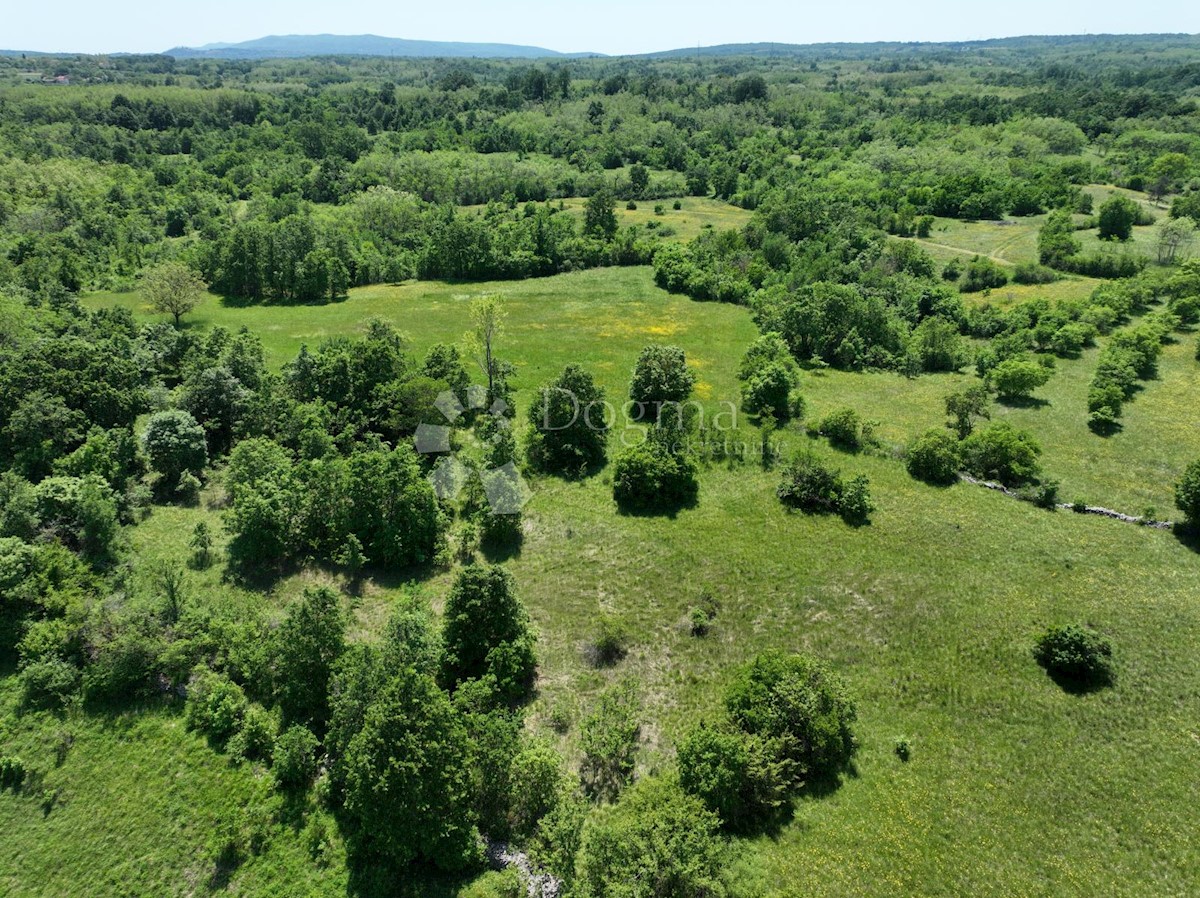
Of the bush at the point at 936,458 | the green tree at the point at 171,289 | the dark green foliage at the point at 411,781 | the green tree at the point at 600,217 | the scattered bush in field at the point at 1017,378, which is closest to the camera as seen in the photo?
the dark green foliage at the point at 411,781

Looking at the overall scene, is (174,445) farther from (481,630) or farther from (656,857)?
(656,857)

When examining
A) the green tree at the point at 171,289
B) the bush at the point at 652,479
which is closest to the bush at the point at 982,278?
the bush at the point at 652,479

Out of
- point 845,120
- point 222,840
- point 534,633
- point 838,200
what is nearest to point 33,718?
point 222,840

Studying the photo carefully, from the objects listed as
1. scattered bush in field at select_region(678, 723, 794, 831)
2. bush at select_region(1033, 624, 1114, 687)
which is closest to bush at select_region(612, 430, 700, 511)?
scattered bush in field at select_region(678, 723, 794, 831)

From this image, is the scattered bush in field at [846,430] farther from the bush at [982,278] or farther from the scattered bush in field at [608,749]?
the bush at [982,278]

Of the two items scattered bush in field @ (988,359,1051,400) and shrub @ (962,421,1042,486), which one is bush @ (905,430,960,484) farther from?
scattered bush in field @ (988,359,1051,400)

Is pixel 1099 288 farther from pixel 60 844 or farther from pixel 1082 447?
pixel 60 844

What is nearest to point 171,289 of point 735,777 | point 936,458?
point 735,777
